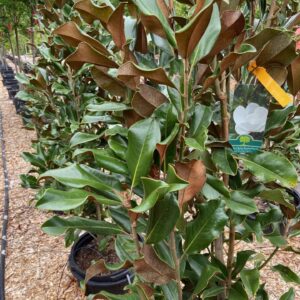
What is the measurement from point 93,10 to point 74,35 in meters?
0.08

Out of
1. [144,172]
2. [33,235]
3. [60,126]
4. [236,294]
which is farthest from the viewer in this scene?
[33,235]

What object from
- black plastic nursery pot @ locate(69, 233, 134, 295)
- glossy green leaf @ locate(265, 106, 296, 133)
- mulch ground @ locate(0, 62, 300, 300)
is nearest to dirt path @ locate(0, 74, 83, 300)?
mulch ground @ locate(0, 62, 300, 300)

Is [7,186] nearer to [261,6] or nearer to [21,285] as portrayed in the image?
[21,285]

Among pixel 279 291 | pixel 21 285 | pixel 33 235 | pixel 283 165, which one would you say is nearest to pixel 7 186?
pixel 33 235

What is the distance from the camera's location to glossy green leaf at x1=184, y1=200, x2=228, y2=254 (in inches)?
36.3

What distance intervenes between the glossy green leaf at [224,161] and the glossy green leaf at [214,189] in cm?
4

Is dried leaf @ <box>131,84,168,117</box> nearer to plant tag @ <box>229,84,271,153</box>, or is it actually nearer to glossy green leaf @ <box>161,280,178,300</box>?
plant tag @ <box>229,84,271,153</box>

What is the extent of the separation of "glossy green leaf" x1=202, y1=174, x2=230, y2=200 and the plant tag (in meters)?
0.11

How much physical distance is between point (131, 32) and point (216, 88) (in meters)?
0.29

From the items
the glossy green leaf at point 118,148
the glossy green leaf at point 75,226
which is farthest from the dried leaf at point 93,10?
the glossy green leaf at point 75,226

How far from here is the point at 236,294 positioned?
1125 millimetres

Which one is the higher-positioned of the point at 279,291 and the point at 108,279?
the point at 108,279

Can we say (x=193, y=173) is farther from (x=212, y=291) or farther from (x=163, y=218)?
(x=212, y=291)

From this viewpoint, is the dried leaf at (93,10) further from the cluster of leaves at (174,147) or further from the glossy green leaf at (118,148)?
the glossy green leaf at (118,148)
